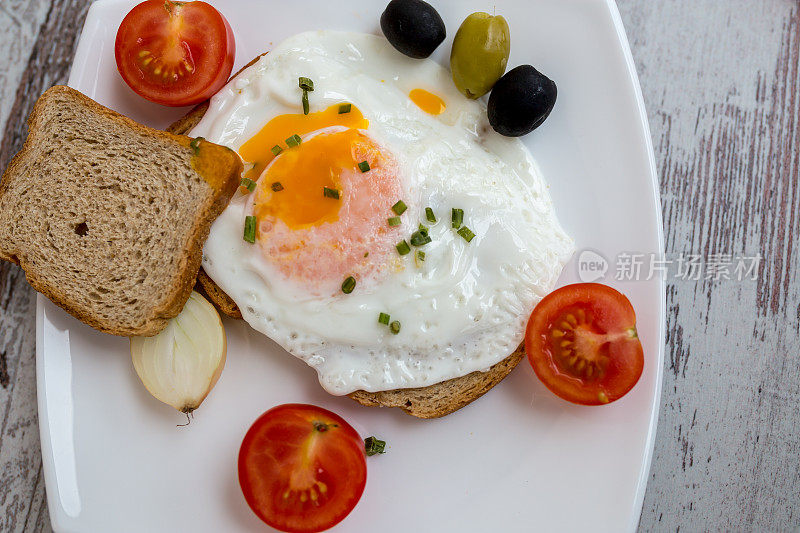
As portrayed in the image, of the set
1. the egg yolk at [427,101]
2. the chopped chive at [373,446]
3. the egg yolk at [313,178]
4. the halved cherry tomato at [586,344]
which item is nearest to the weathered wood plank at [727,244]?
the halved cherry tomato at [586,344]

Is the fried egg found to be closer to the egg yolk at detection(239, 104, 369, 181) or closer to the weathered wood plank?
the egg yolk at detection(239, 104, 369, 181)

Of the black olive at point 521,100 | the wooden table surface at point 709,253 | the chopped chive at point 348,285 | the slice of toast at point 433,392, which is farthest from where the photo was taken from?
the wooden table surface at point 709,253

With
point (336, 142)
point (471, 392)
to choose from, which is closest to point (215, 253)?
point (336, 142)

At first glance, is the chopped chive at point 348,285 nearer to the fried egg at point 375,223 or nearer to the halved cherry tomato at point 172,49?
the fried egg at point 375,223

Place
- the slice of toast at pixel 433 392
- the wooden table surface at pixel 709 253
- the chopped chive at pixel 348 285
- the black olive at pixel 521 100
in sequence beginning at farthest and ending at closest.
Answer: the wooden table surface at pixel 709 253 < the slice of toast at pixel 433 392 < the black olive at pixel 521 100 < the chopped chive at pixel 348 285

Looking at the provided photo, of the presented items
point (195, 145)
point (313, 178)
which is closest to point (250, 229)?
point (313, 178)

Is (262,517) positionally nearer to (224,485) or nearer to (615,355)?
(224,485)
